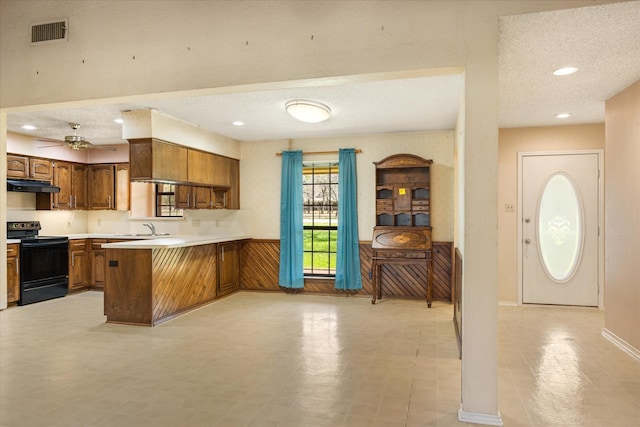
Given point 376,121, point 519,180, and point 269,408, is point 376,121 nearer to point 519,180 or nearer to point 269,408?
point 519,180

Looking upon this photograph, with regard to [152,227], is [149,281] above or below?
below

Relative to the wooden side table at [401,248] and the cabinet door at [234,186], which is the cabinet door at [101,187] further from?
the wooden side table at [401,248]

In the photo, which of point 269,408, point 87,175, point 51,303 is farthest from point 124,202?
point 269,408

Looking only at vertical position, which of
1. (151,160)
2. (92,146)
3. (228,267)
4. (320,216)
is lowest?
(228,267)

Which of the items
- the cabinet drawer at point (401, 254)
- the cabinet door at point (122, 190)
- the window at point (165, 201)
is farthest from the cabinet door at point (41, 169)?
the cabinet drawer at point (401, 254)

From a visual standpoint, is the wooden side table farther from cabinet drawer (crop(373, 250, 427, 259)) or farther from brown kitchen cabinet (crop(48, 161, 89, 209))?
brown kitchen cabinet (crop(48, 161, 89, 209))

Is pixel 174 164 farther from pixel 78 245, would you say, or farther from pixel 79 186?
pixel 79 186

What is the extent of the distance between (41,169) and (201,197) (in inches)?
108

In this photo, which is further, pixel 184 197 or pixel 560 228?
pixel 184 197

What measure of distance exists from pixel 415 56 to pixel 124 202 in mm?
6343

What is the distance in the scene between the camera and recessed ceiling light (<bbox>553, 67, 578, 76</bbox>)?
10.9 feet

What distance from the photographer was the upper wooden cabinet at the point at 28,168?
6137mm

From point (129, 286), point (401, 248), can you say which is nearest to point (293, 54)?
point (129, 286)

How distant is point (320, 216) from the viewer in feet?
22.3
